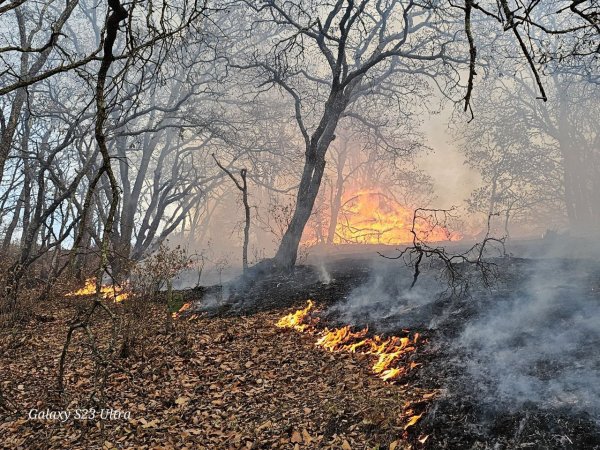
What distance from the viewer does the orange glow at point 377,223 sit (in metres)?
27.5

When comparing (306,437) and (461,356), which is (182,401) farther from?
(461,356)

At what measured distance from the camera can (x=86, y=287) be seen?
12219mm

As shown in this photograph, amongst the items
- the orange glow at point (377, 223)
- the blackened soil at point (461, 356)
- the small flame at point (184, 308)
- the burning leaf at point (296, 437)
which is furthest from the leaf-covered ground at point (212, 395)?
the orange glow at point (377, 223)

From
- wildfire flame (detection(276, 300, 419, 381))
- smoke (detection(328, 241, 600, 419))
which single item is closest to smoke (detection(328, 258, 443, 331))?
smoke (detection(328, 241, 600, 419))

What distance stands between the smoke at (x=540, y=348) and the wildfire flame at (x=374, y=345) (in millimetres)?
764

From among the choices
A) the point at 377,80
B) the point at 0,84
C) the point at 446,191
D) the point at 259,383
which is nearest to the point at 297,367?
the point at 259,383

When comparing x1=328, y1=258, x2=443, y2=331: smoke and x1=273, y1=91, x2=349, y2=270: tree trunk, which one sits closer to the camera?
x1=328, y1=258, x2=443, y2=331: smoke

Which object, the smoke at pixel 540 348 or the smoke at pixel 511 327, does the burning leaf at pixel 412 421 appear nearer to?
the smoke at pixel 511 327

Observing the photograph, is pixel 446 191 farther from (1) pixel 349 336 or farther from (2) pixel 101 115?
(2) pixel 101 115

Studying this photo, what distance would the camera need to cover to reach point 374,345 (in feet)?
20.9

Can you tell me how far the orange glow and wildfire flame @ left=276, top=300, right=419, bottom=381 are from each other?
19607 mm

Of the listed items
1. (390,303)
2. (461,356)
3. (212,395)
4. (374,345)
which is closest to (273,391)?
(212,395)

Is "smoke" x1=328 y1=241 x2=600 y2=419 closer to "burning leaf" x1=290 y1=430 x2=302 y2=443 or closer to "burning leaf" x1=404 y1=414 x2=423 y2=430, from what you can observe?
"burning leaf" x1=404 y1=414 x2=423 y2=430

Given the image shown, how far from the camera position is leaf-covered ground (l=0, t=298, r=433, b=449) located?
4438mm
